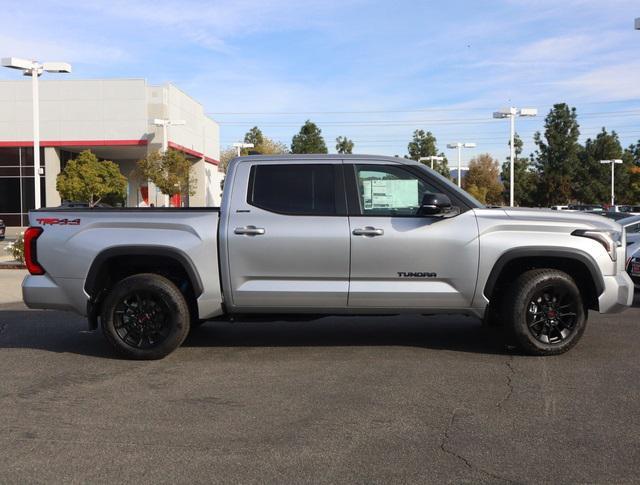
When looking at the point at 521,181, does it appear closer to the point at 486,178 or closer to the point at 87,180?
the point at 486,178

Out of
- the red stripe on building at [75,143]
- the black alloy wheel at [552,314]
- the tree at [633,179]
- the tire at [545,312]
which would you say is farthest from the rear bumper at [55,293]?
the tree at [633,179]

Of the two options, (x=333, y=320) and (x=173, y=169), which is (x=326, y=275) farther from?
(x=173, y=169)

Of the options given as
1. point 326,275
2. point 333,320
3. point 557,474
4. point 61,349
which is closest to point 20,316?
point 61,349

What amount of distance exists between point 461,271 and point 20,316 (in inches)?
264

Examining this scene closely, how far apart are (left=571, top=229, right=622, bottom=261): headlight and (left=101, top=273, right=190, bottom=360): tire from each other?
396 centimetres

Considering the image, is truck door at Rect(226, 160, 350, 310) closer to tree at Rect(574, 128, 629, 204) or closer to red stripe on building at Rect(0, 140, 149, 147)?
red stripe on building at Rect(0, 140, 149, 147)

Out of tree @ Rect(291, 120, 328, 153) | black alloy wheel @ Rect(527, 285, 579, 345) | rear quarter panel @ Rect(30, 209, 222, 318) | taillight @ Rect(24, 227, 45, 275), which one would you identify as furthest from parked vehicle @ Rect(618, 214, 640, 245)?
tree @ Rect(291, 120, 328, 153)

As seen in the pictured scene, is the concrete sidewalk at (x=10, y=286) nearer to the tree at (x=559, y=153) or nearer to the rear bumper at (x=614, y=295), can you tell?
the rear bumper at (x=614, y=295)

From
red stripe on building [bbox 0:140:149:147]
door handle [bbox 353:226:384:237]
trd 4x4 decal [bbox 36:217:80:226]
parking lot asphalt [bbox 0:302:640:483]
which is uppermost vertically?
red stripe on building [bbox 0:140:149:147]

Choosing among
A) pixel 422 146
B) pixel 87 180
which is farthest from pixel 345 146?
pixel 87 180

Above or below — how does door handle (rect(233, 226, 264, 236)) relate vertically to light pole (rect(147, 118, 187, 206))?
below

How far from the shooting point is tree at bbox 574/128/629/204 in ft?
212

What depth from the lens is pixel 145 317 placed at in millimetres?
6715

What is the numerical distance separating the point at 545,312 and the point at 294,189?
276cm
